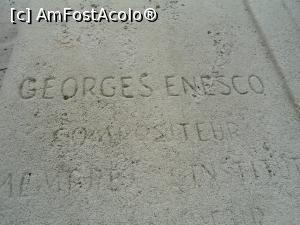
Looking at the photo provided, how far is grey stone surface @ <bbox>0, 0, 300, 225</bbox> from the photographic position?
5.38 ft

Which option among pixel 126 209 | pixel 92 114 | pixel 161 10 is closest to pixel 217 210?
pixel 126 209

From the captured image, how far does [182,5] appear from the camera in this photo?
8.38 feet

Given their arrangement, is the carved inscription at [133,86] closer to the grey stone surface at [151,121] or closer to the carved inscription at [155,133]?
the grey stone surface at [151,121]

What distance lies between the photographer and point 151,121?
1933 mm
